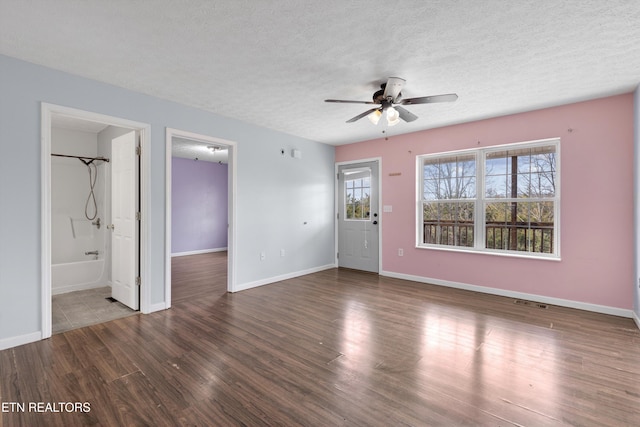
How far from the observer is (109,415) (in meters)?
1.79

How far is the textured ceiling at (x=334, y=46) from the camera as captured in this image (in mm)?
1995

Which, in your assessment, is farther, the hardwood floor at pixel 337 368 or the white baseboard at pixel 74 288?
the white baseboard at pixel 74 288

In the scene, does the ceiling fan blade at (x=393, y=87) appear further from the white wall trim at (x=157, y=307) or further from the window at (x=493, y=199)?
the white wall trim at (x=157, y=307)

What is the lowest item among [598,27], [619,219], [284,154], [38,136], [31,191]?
[619,219]

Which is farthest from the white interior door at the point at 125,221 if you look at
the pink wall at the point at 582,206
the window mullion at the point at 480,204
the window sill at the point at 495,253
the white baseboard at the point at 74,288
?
the window mullion at the point at 480,204

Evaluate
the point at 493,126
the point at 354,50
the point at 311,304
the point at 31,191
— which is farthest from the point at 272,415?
the point at 493,126

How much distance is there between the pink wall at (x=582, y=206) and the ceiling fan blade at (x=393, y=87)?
6.82 ft

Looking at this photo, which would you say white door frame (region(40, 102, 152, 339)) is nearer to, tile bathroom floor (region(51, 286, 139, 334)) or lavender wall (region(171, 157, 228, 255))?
tile bathroom floor (region(51, 286, 139, 334))

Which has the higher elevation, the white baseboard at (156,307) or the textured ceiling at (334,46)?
the textured ceiling at (334,46)

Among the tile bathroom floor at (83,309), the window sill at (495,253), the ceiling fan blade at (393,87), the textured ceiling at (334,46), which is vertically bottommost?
the tile bathroom floor at (83,309)

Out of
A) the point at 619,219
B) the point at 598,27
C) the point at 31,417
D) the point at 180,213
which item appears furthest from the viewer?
the point at 180,213

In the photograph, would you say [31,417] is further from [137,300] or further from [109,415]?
[137,300]

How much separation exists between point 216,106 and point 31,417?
3384 millimetres

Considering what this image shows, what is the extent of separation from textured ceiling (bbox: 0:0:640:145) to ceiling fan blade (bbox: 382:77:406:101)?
63 millimetres
